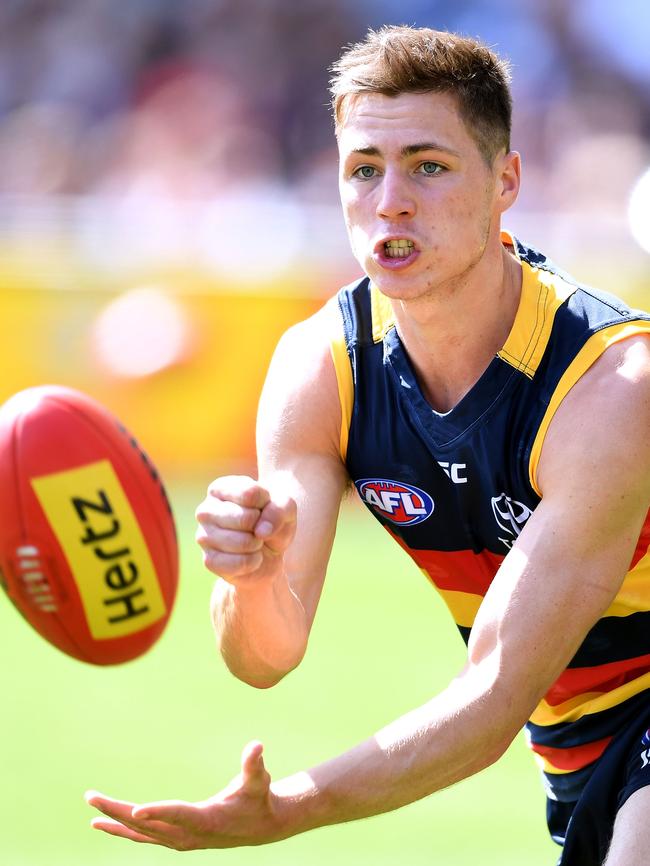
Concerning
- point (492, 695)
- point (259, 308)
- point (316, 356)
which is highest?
point (259, 308)

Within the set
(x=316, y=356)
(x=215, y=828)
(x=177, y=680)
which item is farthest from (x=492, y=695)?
(x=177, y=680)

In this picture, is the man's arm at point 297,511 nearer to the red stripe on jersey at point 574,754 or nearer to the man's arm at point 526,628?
the man's arm at point 526,628

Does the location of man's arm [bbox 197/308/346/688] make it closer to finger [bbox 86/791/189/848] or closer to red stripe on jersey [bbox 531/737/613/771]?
finger [bbox 86/791/189/848]

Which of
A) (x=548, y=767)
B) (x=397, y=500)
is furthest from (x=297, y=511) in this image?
(x=548, y=767)

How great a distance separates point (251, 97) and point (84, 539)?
8978 mm

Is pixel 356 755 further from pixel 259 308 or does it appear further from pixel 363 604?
pixel 259 308

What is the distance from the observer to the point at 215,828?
2855 mm

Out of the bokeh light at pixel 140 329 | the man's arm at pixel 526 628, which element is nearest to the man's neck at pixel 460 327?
the man's arm at pixel 526 628

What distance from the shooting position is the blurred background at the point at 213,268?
5.83m

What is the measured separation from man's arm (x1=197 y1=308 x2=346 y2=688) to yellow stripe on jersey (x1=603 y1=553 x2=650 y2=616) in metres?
0.73

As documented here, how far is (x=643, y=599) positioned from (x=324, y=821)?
3.50ft

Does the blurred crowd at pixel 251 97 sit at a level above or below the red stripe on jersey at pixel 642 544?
above

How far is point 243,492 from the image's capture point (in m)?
2.92

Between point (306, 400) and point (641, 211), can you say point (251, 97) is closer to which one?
point (641, 211)
